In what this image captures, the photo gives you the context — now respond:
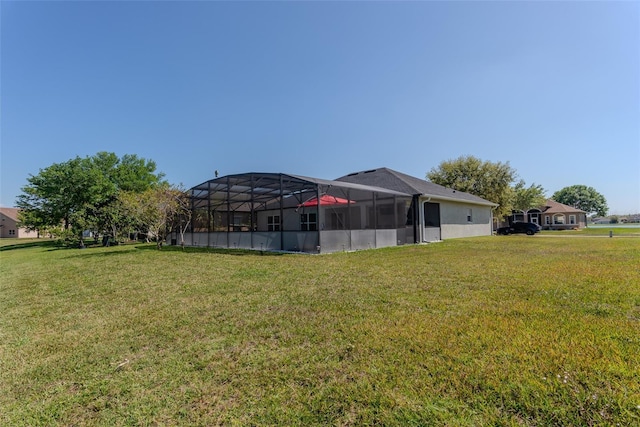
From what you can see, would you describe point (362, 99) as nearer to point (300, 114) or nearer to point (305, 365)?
point (300, 114)

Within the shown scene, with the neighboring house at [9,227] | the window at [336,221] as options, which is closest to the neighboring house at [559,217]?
the window at [336,221]

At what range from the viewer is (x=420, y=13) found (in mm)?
10383

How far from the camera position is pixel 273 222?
710 inches

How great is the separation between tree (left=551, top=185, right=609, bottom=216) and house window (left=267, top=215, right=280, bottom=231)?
256 ft

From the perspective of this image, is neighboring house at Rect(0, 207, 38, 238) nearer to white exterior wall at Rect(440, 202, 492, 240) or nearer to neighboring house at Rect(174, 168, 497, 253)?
neighboring house at Rect(174, 168, 497, 253)

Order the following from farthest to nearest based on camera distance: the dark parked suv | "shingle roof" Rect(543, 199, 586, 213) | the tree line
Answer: "shingle roof" Rect(543, 199, 586, 213), the dark parked suv, the tree line

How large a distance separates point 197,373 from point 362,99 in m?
16.0

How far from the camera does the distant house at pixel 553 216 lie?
3984 centimetres

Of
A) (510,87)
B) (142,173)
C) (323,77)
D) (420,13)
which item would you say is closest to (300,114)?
(323,77)

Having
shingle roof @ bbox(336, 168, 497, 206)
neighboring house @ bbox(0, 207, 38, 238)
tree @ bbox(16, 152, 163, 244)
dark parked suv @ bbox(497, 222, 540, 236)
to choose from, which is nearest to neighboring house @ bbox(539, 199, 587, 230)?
dark parked suv @ bbox(497, 222, 540, 236)

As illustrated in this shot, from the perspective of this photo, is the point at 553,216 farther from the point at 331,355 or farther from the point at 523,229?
the point at 331,355

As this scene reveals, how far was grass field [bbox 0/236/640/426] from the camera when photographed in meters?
1.92

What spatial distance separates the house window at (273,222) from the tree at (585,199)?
78.0 metres

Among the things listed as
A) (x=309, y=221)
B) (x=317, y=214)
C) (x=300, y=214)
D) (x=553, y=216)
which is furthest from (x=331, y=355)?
(x=553, y=216)
